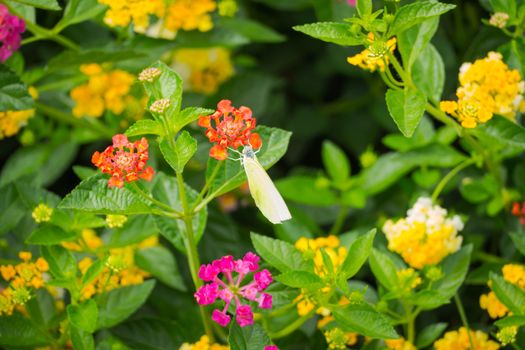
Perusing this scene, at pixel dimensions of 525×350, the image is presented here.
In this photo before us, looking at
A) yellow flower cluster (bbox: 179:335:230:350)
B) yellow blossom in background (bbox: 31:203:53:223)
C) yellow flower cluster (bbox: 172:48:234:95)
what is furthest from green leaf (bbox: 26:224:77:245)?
yellow flower cluster (bbox: 172:48:234:95)

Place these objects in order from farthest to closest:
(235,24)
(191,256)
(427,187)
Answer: (235,24), (427,187), (191,256)

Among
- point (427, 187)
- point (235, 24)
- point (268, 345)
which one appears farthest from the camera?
point (235, 24)

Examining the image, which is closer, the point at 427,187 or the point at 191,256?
the point at 191,256

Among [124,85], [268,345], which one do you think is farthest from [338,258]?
[124,85]

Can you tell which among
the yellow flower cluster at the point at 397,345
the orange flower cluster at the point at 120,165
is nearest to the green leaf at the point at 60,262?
the orange flower cluster at the point at 120,165

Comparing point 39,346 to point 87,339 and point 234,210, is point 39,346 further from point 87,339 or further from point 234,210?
point 234,210

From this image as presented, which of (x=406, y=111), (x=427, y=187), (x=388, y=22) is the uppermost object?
(x=388, y=22)

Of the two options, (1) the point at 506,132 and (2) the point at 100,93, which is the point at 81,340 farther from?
(1) the point at 506,132
